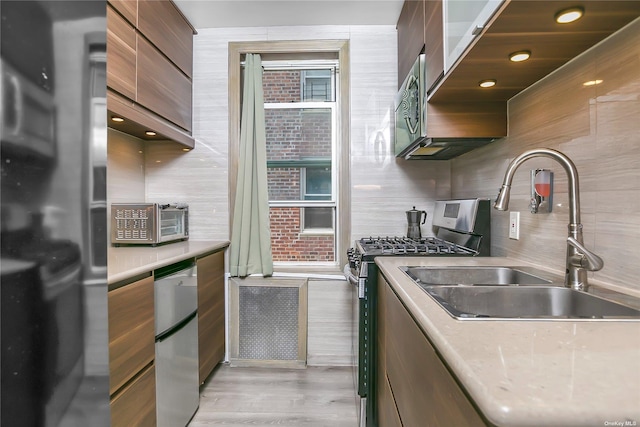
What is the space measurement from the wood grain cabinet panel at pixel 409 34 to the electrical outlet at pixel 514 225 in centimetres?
95

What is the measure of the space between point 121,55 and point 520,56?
1762 mm

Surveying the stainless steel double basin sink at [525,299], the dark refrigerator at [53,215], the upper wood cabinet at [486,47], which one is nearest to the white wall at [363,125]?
the upper wood cabinet at [486,47]

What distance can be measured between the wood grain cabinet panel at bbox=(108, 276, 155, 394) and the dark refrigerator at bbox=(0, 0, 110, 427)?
23.9 inches

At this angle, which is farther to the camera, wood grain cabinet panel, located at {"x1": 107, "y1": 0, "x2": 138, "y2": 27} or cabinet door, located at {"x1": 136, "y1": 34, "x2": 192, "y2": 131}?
cabinet door, located at {"x1": 136, "y1": 34, "x2": 192, "y2": 131}

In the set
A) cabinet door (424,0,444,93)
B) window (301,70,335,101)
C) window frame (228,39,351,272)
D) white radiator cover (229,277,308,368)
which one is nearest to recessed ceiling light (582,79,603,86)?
cabinet door (424,0,444,93)

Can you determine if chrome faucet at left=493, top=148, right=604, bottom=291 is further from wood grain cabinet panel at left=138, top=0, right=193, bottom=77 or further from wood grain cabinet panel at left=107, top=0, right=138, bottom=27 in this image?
wood grain cabinet panel at left=138, top=0, right=193, bottom=77

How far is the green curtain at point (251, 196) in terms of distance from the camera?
2.53 meters

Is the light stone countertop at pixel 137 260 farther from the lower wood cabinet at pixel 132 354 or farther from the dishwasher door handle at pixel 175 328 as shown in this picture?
the dishwasher door handle at pixel 175 328

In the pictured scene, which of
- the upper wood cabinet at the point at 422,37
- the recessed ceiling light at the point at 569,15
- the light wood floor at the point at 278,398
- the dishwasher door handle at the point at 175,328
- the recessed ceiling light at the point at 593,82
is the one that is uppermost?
the upper wood cabinet at the point at 422,37

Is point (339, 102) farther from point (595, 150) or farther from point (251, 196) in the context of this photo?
point (595, 150)

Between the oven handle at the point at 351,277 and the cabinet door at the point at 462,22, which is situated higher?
the cabinet door at the point at 462,22

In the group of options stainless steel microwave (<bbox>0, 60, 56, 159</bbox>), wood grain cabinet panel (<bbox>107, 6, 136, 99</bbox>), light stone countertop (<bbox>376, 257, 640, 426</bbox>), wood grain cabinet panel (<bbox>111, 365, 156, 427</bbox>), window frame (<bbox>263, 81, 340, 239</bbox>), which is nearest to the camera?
light stone countertop (<bbox>376, 257, 640, 426</bbox>)

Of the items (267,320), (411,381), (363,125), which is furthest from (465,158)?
(267,320)

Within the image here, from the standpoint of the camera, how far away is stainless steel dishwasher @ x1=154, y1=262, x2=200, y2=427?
5.11ft
